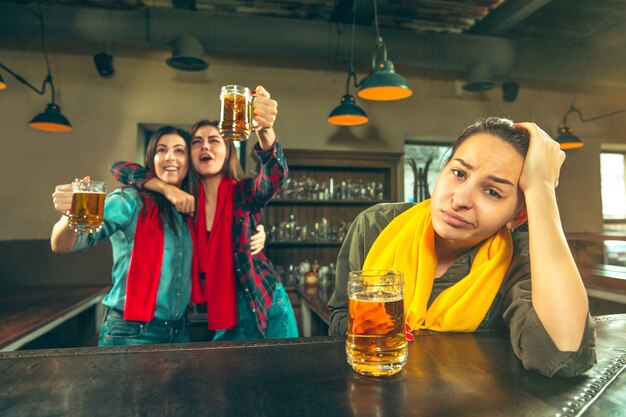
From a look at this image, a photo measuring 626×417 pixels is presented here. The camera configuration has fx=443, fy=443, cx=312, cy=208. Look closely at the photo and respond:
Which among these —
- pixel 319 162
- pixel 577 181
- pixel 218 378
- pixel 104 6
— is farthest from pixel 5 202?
pixel 577 181

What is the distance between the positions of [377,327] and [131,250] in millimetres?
1393

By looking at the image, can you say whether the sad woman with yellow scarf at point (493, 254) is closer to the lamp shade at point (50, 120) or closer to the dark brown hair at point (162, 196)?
the dark brown hair at point (162, 196)

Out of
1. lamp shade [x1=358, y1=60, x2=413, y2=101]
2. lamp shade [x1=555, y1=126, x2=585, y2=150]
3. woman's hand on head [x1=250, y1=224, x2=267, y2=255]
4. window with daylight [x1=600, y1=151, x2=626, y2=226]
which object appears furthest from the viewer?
window with daylight [x1=600, y1=151, x2=626, y2=226]

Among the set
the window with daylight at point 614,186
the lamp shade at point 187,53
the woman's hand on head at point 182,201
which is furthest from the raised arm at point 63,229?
the window with daylight at point 614,186

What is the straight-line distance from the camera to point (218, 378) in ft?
2.64

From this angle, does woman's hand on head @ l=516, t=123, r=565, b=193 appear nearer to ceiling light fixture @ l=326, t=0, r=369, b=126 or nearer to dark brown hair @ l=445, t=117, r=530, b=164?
dark brown hair @ l=445, t=117, r=530, b=164

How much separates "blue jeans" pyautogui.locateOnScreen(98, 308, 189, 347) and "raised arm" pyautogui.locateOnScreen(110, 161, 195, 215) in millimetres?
491

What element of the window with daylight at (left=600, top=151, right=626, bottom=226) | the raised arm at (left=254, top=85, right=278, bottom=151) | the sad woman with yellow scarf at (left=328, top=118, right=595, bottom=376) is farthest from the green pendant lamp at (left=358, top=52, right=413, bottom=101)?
the window with daylight at (left=600, top=151, right=626, bottom=226)

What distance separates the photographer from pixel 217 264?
2.04 m

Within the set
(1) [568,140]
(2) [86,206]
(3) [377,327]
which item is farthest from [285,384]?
(1) [568,140]

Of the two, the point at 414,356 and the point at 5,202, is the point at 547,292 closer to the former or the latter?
the point at 414,356

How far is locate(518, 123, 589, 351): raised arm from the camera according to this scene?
0.92m

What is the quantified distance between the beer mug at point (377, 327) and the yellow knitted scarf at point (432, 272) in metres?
0.31

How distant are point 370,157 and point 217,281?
3.34 metres
